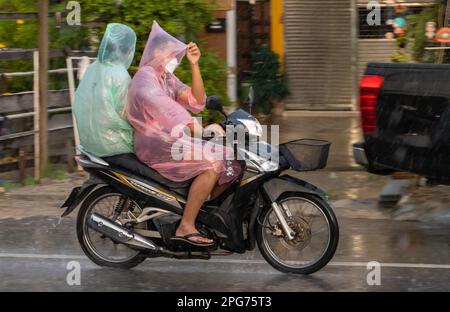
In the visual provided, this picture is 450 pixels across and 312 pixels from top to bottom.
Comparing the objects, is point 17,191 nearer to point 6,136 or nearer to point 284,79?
point 6,136

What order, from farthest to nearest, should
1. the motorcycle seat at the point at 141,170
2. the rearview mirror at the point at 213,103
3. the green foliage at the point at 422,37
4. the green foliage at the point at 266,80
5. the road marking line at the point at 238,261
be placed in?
the green foliage at the point at 266,80 < the green foliage at the point at 422,37 < the road marking line at the point at 238,261 < the motorcycle seat at the point at 141,170 < the rearview mirror at the point at 213,103

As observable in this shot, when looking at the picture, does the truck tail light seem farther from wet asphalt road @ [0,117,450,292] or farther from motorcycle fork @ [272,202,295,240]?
motorcycle fork @ [272,202,295,240]

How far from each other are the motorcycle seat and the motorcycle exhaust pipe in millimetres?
400

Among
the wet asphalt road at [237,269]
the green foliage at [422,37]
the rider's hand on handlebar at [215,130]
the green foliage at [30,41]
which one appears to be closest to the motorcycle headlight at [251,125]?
the rider's hand on handlebar at [215,130]

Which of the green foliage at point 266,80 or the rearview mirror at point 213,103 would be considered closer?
the rearview mirror at point 213,103

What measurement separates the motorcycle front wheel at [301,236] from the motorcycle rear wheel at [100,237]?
3.08 ft

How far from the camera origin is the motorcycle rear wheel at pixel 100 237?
6613mm

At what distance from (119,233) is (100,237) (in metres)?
0.33

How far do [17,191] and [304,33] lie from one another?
19.1 feet

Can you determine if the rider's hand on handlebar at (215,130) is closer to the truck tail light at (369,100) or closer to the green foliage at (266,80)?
the truck tail light at (369,100)

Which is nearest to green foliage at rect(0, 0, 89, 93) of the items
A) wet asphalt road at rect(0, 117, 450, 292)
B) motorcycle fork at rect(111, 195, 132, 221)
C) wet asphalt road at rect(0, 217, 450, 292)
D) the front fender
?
wet asphalt road at rect(0, 117, 450, 292)
